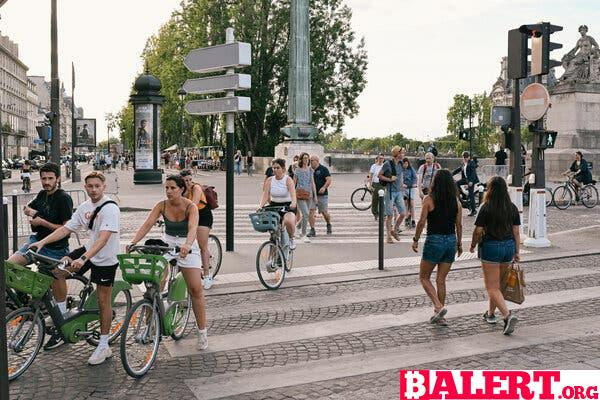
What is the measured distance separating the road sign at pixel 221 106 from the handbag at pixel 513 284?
5837 millimetres

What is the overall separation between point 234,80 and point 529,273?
5513mm

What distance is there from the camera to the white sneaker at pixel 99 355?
5820 mm

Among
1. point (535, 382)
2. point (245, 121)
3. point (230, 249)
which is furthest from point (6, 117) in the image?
point (535, 382)

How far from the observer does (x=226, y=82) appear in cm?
1157

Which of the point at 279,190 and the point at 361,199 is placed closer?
the point at 279,190

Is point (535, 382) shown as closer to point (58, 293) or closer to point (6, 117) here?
point (58, 293)

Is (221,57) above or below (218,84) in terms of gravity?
above

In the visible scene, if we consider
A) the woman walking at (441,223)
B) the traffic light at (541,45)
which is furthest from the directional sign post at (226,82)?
the traffic light at (541,45)

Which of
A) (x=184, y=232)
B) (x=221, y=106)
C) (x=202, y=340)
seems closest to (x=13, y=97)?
(x=221, y=106)

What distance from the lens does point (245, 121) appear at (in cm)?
4938

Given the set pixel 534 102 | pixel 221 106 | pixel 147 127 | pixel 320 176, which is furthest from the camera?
pixel 147 127

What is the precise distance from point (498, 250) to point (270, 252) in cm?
331

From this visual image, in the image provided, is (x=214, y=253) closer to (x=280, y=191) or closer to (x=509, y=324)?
(x=280, y=191)

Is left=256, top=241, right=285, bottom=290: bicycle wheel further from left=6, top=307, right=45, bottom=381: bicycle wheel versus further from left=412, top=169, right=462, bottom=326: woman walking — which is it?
left=6, top=307, right=45, bottom=381: bicycle wheel
